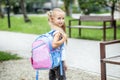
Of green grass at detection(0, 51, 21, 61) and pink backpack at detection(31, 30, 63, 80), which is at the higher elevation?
pink backpack at detection(31, 30, 63, 80)

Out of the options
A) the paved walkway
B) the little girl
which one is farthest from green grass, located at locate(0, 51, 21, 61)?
the little girl

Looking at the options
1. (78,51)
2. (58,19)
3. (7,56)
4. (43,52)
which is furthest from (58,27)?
(78,51)

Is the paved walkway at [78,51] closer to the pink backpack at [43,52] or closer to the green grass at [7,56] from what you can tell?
the green grass at [7,56]

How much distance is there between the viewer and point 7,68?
365 inches

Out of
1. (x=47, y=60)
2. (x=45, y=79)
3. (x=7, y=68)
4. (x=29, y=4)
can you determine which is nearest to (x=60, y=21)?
(x=47, y=60)

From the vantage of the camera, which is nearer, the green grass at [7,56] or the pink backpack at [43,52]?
the pink backpack at [43,52]

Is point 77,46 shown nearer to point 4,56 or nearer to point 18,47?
point 18,47

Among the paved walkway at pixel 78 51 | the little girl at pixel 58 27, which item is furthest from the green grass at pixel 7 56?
the little girl at pixel 58 27

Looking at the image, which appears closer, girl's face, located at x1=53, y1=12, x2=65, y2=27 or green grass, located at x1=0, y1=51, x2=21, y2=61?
girl's face, located at x1=53, y1=12, x2=65, y2=27

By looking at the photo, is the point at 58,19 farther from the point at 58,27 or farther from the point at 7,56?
the point at 7,56

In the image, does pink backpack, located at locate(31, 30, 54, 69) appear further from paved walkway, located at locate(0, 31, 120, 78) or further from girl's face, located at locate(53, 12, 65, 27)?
paved walkway, located at locate(0, 31, 120, 78)

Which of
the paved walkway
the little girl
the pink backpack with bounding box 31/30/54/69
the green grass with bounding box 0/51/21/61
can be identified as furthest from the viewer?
the green grass with bounding box 0/51/21/61

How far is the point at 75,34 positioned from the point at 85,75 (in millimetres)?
8846

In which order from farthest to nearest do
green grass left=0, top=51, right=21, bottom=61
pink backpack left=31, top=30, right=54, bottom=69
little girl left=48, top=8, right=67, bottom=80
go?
green grass left=0, top=51, right=21, bottom=61
little girl left=48, top=8, right=67, bottom=80
pink backpack left=31, top=30, right=54, bottom=69
